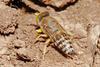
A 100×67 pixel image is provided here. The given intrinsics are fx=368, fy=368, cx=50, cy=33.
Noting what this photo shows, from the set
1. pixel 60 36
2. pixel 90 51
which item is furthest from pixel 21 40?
pixel 90 51

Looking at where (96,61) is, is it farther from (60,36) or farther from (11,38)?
(11,38)

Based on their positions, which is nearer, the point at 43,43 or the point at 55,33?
the point at 43,43

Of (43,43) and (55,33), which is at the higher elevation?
(55,33)
